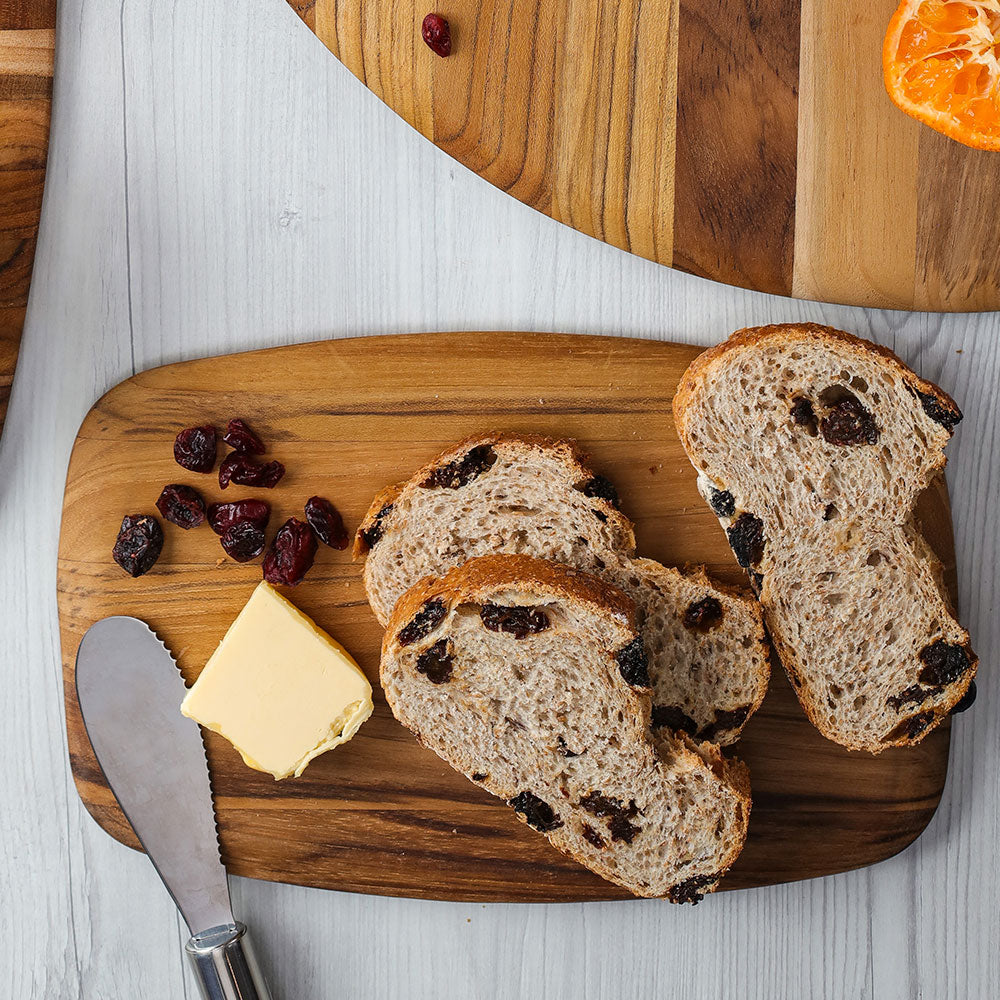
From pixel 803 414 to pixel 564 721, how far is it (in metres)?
0.82

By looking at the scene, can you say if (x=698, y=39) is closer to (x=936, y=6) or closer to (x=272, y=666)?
(x=936, y=6)

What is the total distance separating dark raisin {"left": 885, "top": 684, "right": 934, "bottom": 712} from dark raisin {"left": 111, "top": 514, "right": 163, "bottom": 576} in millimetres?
1642

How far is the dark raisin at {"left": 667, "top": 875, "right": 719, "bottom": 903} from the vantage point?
6.40 ft

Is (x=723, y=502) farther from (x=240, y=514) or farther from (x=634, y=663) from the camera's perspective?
(x=240, y=514)

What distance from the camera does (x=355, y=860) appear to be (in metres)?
2.09

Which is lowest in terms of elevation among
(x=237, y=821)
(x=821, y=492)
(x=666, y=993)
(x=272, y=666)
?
(x=666, y=993)

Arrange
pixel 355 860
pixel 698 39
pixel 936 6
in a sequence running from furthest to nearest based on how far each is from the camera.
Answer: pixel 355 860 < pixel 698 39 < pixel 936 6

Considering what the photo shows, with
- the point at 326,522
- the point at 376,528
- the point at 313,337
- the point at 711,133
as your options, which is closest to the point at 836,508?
the point at 711,133

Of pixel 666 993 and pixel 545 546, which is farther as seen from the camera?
pixel 666 993

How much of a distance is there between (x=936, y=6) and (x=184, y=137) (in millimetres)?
1641

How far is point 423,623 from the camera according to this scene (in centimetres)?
185

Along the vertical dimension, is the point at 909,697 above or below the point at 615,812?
above

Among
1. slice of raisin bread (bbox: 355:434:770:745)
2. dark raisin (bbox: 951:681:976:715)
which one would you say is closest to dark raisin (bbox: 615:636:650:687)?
slice of raisin bread (bbox: 355:434:770:745)

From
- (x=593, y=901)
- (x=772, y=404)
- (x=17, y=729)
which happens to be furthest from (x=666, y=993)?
(x=17, y=729)
